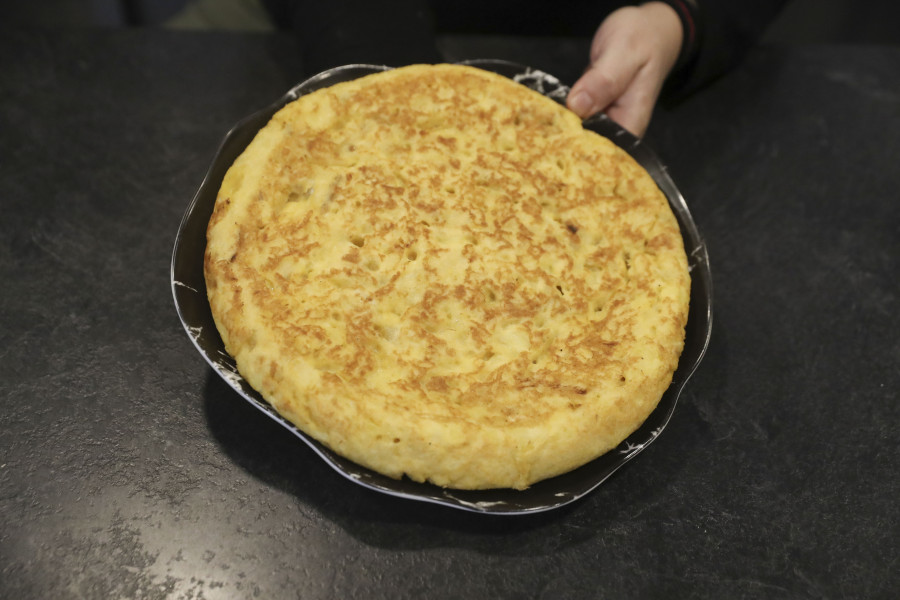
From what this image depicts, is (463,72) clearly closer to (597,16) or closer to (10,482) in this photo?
(597,16)

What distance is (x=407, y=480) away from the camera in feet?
4.41

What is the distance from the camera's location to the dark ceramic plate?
4.36ft

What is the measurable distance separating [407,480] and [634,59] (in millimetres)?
1361

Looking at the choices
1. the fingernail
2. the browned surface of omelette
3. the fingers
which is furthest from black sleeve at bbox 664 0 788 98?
the browned surface of omelette

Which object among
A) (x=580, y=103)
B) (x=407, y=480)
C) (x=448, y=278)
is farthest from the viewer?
(x=580, y=103)

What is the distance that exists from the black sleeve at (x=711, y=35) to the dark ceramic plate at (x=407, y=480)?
584mm

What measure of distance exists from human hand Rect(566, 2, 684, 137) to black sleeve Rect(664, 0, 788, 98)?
0.14 feet

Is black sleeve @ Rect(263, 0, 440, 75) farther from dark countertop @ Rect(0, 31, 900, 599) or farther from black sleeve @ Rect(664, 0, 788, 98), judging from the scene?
black sleeve @ Rect(664, 0, 788, 98)

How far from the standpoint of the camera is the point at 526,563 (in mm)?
1457

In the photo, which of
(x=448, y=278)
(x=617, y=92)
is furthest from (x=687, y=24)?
(x=448, y=278)

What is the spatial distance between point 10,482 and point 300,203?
2.58 ft

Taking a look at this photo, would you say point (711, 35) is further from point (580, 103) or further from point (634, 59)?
point (580, 103)

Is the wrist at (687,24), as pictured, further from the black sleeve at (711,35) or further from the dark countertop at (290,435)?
the dark countertop at (290,435)

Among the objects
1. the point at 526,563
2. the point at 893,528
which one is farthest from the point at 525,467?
the point at 893,528
